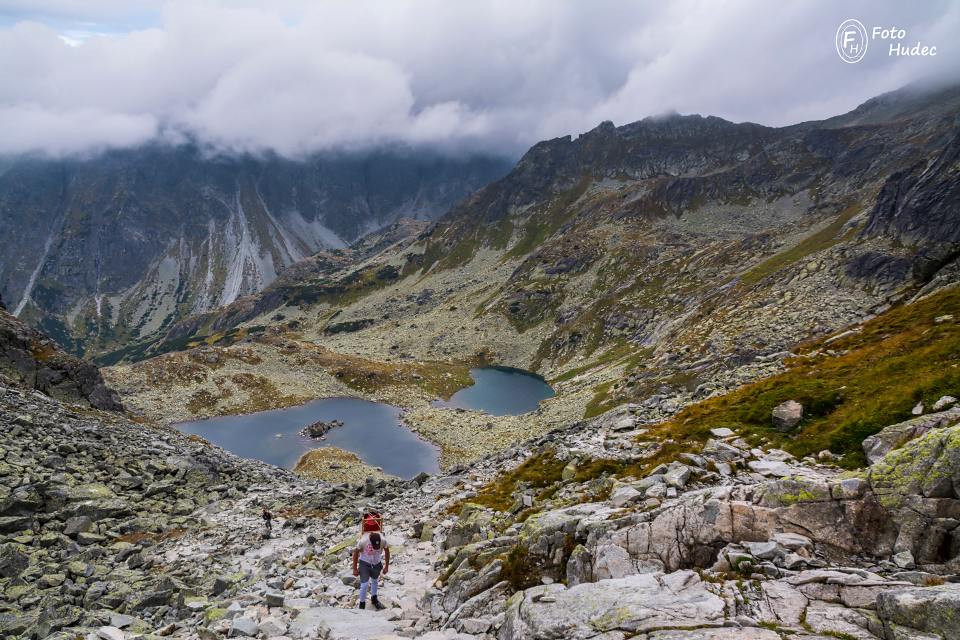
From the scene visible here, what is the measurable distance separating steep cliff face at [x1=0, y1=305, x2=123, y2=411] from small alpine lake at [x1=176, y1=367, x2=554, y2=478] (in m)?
29.8

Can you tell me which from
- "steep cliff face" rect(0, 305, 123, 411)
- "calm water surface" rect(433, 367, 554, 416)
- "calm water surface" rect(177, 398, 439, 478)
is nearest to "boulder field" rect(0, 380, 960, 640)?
"steep cliff face" rect(0, 305, 123, 411)

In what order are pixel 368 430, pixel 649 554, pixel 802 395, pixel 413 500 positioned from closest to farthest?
pixel 649 554 → pixel 802 395 → pixel 413 500 → pixel 368 430

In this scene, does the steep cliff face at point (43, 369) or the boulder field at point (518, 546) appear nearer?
the boulder field at point (518, 546)

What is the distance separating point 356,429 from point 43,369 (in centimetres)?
5005

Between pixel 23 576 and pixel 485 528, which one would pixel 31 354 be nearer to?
pixel 23 576

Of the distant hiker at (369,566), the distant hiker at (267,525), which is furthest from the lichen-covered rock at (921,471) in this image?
the distant hiker at (267,525)

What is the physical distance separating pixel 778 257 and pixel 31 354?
126 meters

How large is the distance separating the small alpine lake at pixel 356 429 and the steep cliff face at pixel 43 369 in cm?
2981

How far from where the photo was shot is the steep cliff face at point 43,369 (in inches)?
1639

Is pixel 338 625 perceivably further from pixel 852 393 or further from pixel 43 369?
pixel 43 369

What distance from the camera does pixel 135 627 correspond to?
1648 centimetres

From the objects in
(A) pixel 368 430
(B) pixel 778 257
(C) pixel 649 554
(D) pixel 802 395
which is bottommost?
(C) pixel 649 554

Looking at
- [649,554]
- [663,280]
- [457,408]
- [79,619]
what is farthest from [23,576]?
[663,280]

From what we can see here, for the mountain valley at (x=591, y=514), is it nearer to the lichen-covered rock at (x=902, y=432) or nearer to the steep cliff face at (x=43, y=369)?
the lichen-covered rock at (x=902, y=432)
